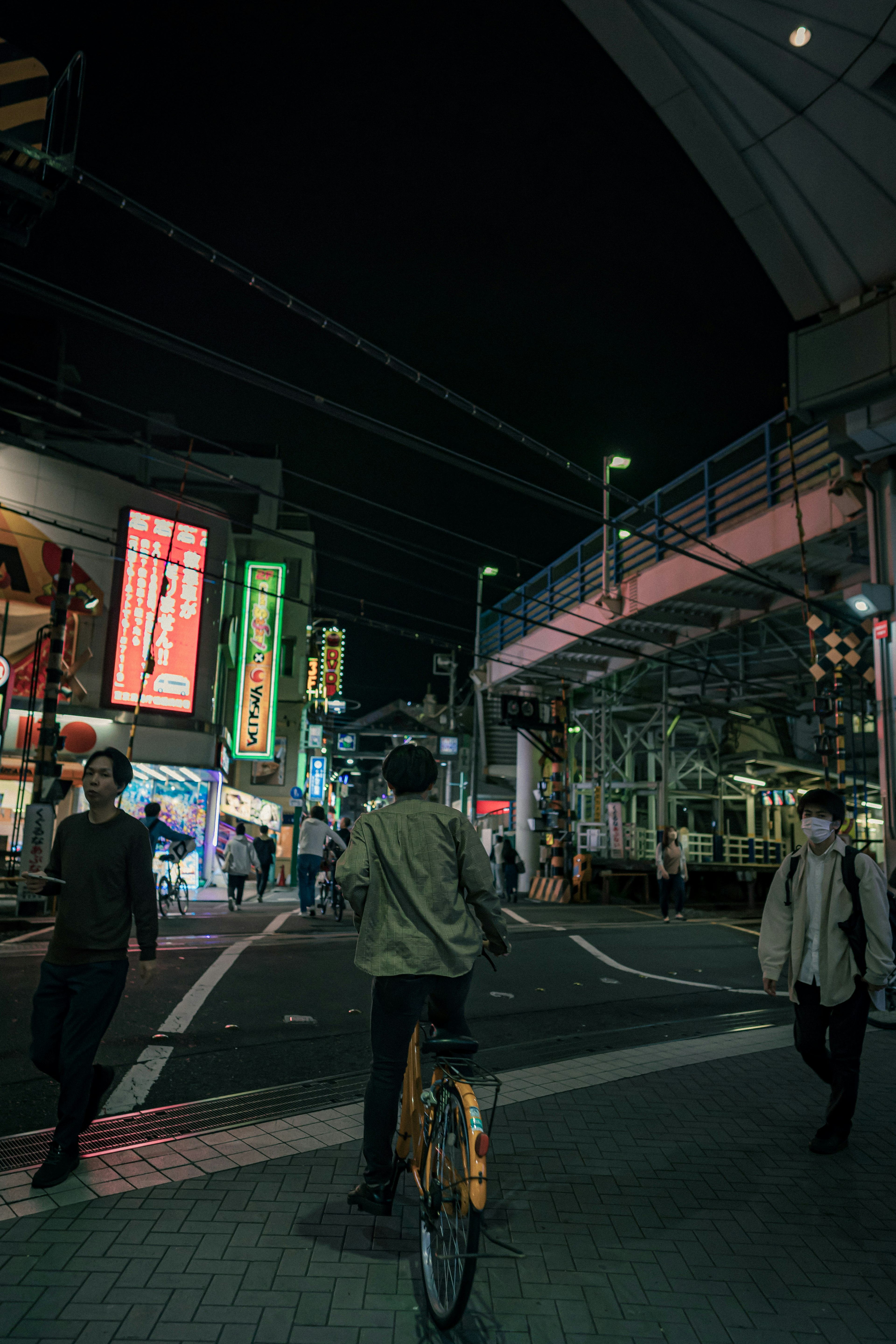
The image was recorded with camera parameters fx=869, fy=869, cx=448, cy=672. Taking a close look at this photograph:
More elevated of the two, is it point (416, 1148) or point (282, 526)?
point (282, 526)

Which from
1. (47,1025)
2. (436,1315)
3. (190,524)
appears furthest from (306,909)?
(436,1315)

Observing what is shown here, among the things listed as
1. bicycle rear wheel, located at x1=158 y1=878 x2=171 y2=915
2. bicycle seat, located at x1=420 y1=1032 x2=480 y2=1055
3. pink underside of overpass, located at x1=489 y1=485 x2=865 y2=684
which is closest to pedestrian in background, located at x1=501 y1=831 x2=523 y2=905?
pink underside of overpass, located at x1=489 y1=485 x2=865 y2=684

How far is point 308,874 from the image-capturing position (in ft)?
55.0

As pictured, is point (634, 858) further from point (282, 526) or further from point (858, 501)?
point (282, 526)

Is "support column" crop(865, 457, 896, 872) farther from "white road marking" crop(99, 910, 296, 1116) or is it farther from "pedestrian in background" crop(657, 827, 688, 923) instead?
"white road marking" crop(99, 910, 296, 1116)

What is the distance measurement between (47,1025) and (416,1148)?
1.82 m

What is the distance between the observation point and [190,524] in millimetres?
22641

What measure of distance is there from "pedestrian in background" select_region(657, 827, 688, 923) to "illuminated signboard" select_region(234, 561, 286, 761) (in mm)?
13897

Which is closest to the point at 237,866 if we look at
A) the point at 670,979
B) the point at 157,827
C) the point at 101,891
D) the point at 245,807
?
the point at 157,827

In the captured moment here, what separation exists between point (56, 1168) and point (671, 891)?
665 inches

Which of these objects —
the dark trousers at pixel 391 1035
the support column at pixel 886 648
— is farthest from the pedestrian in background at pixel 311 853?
the dark trousers at pixel 391 1035

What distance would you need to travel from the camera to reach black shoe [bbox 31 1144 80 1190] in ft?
12.0

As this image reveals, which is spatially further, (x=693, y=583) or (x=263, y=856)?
(x=263, y=856)

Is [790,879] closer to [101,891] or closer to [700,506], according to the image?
[101,891]
